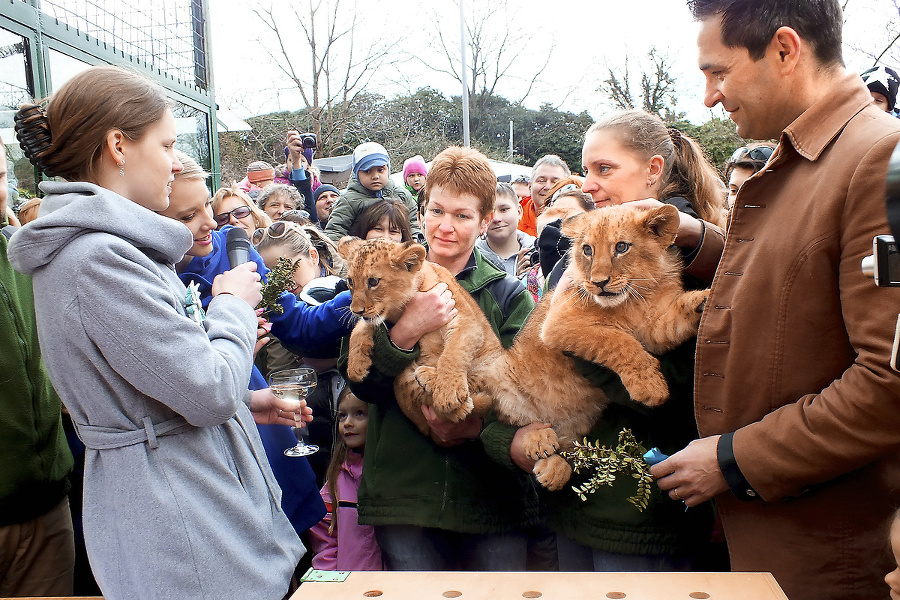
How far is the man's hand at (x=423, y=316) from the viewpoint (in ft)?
9.12

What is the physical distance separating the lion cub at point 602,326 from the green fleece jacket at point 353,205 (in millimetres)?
Answer: 3388

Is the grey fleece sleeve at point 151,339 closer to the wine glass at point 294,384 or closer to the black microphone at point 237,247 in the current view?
the wine glass at point 294,384

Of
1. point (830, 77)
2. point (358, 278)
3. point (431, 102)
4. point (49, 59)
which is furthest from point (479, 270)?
point (431, 102)

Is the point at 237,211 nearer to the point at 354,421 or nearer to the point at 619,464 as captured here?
the point at 354,421

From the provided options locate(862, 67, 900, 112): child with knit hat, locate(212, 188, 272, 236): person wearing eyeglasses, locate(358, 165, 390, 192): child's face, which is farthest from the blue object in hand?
locate(358, 165, 390, 192): child's face

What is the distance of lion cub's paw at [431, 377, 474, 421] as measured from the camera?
2600 mm

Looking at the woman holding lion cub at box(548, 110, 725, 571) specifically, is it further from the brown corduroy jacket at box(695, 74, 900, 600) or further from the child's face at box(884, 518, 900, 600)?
the child's face at box(884, 518, 900, 600)

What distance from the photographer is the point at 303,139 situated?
10.2m

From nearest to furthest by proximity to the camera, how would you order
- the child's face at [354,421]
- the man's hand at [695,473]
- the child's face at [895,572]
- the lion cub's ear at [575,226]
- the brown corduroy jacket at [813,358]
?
1. the child's face at [895,572]
2. the brown corduroy jacket at [813,358]
3. the man's hand at [695,473]
4. the lion cub's ear at [575,226]
5. the child's face at [354,421]

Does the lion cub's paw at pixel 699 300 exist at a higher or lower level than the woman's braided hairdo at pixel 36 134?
lower

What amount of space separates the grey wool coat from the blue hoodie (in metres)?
1.07

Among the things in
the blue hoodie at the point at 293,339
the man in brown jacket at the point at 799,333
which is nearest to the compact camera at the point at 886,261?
the man in brown jacket at the point at 799,333

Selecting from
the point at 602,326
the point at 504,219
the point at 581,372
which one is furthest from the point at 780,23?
the point at 504,219

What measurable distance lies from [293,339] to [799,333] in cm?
243
